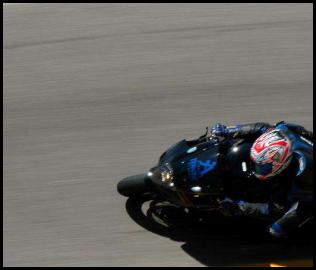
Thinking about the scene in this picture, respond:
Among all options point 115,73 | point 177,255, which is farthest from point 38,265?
point 115,73

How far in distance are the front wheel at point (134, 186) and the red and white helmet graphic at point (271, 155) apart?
1.48 m

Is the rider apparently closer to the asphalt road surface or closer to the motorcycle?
the motorcycle

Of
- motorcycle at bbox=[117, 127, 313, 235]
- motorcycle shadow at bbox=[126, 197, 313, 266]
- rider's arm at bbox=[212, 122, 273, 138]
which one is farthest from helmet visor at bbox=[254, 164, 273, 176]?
motorcycle shadow at bbox=[126, 197, 313, 266]

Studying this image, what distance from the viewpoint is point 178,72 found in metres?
9.15

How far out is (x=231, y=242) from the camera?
7398mm

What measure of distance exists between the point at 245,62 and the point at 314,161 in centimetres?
299

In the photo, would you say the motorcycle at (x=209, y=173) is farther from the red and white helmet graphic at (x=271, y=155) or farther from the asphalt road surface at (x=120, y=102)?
the asphalt road surface at (x=120, y=102)

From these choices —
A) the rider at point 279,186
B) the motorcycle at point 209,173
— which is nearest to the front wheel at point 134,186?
the motorcycle at point 209,173

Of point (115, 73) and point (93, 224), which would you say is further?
point (115, 73)

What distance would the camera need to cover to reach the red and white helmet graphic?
6.27 m

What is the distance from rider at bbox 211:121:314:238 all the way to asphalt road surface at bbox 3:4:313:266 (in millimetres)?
793

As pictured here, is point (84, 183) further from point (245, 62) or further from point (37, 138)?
point (245, 62)

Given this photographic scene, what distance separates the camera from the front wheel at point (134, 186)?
7.43m

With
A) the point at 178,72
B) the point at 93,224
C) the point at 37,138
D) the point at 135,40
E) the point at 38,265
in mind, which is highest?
the point at 135,40
